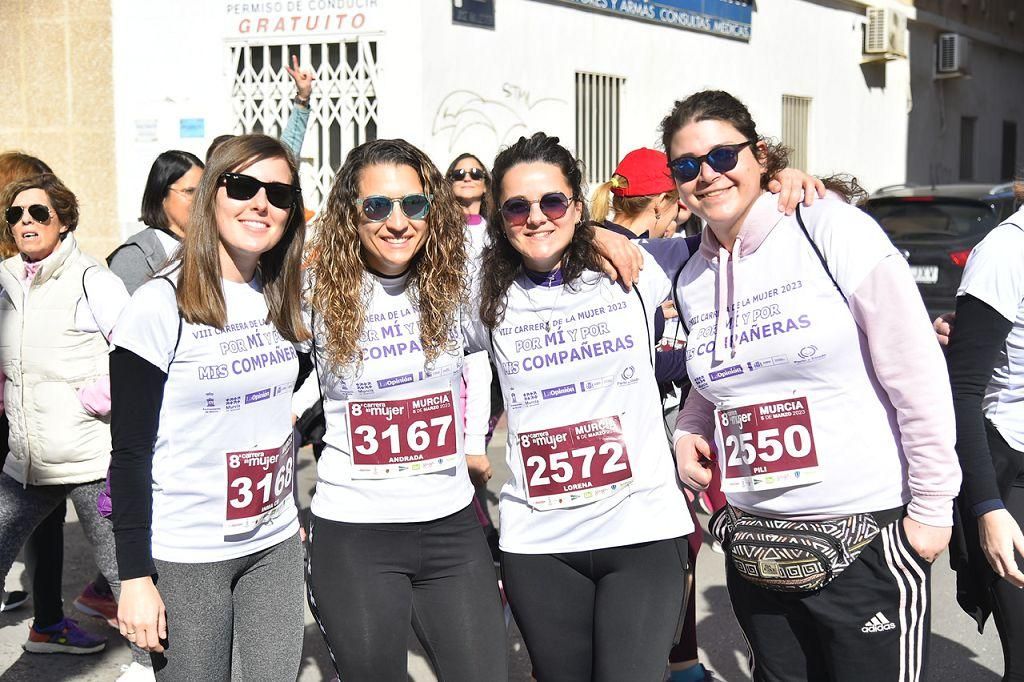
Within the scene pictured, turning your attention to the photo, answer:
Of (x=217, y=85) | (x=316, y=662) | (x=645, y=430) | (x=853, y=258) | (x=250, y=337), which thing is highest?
(x=217, y=85)

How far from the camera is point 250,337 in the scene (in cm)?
278

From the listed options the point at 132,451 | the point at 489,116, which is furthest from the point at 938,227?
the point at 132,451

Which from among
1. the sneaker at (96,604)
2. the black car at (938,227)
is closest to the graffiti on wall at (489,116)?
the black car at (938,227)

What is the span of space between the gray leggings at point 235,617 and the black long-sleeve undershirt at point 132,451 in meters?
0.11

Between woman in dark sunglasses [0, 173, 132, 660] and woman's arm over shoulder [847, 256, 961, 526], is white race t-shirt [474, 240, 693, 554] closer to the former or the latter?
woman's arm over shoulder [847, 256, 961, 526]

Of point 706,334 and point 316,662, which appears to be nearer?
point 706,334

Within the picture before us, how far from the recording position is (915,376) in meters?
2.35

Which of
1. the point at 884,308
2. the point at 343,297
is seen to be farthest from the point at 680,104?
the point at 343,297

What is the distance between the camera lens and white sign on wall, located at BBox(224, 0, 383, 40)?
9992mm

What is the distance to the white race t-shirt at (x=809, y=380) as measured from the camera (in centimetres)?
244

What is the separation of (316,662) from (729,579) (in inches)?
89.4

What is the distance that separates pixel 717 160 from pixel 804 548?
910 mm

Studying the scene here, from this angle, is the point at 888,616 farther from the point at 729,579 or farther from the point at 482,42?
the point at 482,42

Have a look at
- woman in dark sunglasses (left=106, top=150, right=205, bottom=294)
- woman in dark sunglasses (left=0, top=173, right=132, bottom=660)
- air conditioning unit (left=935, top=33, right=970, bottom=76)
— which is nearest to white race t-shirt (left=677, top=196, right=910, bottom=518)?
woman in dark sunglasses (left=0, top=173, right=132, bottom=660)
